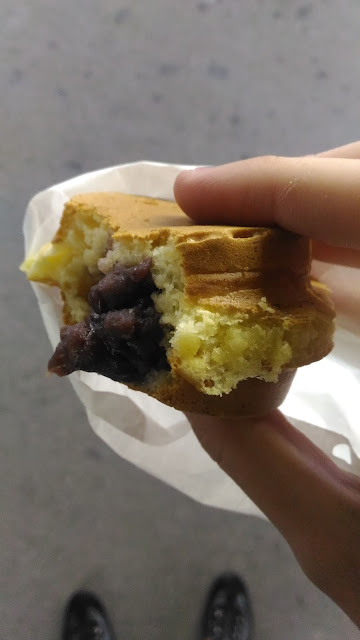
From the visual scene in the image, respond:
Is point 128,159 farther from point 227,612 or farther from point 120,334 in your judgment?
point 227,612

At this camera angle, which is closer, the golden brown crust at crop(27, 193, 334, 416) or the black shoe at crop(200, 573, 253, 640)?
the golden brown crust at crop(27, 193, 334, 416)

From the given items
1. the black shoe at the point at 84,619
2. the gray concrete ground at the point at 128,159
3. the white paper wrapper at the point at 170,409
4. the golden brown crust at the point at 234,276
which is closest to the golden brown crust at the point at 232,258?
the golden brown crust at the point at 234,276

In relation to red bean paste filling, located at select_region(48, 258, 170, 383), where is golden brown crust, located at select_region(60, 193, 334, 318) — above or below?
above

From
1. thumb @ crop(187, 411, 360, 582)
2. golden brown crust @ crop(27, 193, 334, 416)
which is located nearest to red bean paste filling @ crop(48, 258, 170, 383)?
golden brown crust @ crop(27, 193, 334, 416)

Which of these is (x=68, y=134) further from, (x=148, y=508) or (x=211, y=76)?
(x=148, y=508)

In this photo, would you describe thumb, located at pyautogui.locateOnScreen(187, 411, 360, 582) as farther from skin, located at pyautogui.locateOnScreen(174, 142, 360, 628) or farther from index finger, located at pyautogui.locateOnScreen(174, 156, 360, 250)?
index finger, located at pyautogui.locateOnScreen(174, 156, 360, 250)

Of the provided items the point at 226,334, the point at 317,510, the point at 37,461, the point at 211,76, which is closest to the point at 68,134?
the point at 211,76

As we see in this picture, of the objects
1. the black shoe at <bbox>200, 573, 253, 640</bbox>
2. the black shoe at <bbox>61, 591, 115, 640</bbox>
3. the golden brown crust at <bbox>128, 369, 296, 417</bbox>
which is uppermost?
the golden brown crust at <bbox>128, 369, 296, 417</bbox>
